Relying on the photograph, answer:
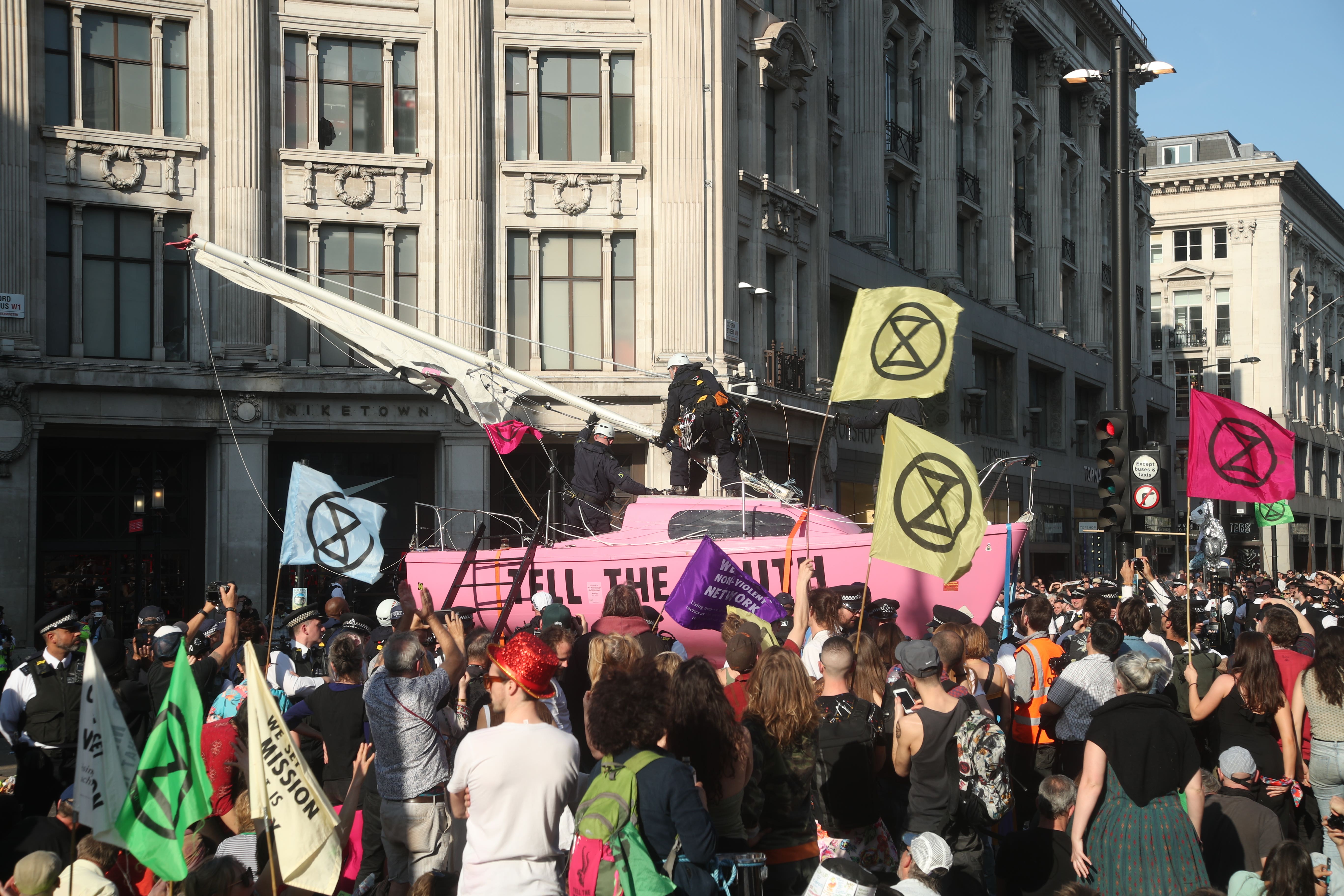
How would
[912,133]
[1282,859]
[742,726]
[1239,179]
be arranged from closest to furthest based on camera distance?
[1282,859] < [742,726] < [912,133] < [1239,179]

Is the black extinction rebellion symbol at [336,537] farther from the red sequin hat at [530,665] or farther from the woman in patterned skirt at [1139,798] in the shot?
the woman in patterned skirt at [1139,798]

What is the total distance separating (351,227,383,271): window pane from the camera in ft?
88.8

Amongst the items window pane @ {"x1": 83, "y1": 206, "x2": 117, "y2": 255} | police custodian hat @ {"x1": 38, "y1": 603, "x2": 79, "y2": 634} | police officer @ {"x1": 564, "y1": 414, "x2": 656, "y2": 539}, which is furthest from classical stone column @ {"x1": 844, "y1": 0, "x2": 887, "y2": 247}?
police custodian hat @ {"x1": 38, "y1": 603, "x2": 79, "y2": 634}

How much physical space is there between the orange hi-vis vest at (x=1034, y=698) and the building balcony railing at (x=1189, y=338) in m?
75.5

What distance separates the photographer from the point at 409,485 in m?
28.0

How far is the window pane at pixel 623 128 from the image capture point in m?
28.3

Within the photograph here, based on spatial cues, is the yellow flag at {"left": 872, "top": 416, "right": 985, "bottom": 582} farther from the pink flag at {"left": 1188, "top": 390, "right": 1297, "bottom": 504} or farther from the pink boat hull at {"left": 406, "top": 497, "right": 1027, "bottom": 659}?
the pink boat hull at {"left": 406, "top": 497, "right": 1027, "bottom": 659}

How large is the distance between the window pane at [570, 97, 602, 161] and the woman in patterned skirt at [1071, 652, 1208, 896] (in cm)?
2286

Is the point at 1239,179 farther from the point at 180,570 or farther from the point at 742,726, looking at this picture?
the point at 742,726

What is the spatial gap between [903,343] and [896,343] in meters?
0.05

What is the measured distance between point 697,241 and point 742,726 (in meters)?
22.3

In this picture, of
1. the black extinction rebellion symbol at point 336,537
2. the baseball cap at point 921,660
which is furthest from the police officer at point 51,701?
the baseball cap at point 921,660

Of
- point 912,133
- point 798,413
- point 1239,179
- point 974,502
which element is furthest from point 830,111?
point 1239,179

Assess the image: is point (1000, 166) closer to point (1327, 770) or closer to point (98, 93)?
point (98, 93)
